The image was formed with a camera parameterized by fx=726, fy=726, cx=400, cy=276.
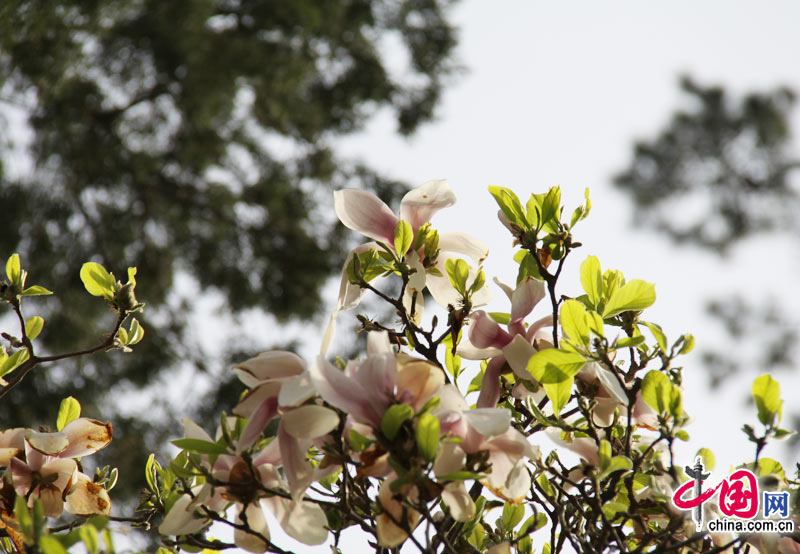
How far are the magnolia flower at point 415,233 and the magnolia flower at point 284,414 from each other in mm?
152

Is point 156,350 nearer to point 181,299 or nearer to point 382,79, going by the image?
point 181,299

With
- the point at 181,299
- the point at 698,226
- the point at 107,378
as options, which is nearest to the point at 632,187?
the point at 698,226

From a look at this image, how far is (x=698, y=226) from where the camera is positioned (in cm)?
645

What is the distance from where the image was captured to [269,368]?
1.61 feet

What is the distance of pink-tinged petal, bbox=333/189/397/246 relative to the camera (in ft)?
2.08

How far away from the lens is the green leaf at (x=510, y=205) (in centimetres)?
65

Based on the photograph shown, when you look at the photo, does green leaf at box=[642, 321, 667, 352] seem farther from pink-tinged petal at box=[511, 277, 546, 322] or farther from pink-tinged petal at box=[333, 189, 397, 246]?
pink-tinged petal at box=[333, 189, 397, 246]

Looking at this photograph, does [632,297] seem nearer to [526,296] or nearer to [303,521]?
[526,296]

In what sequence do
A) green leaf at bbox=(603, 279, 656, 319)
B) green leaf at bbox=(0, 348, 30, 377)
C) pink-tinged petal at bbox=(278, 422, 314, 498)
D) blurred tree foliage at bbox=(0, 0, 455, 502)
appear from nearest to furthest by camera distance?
1. pink-tinged petal at bbox=(278, 422, 314, 498)
2. green leaf at bbox=(603, 279, 656, 319)
3. green leaf at bbox=(0, 348, 30, 377)
4. blurred tree foliage at bbox=(0, 0, 455, 502)

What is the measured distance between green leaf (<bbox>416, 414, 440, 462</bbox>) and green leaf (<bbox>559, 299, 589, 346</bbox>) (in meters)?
0.17

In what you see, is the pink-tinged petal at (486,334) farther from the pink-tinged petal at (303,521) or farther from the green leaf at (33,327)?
the green leaf at (33,327)


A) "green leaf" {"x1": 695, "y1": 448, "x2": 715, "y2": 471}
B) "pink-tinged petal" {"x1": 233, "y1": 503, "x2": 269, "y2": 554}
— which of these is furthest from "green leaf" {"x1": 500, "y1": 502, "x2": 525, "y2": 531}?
"pink-tinged petal" {"x1": 233, "y1": 503, "x2": 269, "y2": 554}

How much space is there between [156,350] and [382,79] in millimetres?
1888

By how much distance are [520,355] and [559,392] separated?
0.04 m
